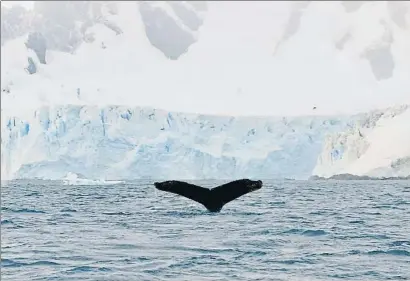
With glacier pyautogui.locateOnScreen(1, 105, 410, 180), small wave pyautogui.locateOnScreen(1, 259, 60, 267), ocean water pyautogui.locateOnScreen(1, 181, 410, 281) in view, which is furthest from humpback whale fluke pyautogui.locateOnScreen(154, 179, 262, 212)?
glacier pyautogui.locateOnScreen(1, 105, 410, 180)

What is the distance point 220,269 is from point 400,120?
94.5 meters

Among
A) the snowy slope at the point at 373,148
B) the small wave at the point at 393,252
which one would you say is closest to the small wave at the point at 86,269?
the small wave at the point at 393,252

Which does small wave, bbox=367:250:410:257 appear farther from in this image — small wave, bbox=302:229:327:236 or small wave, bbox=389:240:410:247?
small wave, bbox=302:229:327:236

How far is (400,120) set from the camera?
9938 centimetres

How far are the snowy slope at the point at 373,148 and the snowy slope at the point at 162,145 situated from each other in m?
15.6

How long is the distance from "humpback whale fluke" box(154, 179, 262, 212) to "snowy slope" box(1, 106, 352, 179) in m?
105

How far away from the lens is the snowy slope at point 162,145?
122 metres

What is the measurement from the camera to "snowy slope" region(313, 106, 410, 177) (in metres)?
92.9

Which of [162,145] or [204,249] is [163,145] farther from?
[204,249]

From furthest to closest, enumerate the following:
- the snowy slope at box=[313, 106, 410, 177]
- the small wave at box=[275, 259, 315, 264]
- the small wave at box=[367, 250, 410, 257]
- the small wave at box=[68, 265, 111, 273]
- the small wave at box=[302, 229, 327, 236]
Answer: the snowy slope at box=[313, 106, 410, 177] < the small wave at box=[302, 229, 327, 236] < the small wave at box=[367, 250, 410, 257] < the small wave at box=[275, 259, 315, 264] < the small wave at box=[68, 265, 111, 273]

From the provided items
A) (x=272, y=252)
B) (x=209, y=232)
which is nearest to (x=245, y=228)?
(x=209, y=232)

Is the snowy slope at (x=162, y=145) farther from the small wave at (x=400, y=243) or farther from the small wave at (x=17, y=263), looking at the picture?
the small wave at (x=17, y=263)

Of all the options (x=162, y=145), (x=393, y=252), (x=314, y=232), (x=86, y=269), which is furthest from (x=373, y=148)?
(x=86, y=269)

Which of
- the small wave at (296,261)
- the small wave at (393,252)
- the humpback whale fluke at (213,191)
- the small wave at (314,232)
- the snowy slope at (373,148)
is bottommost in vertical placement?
the small wave at (296,261)
